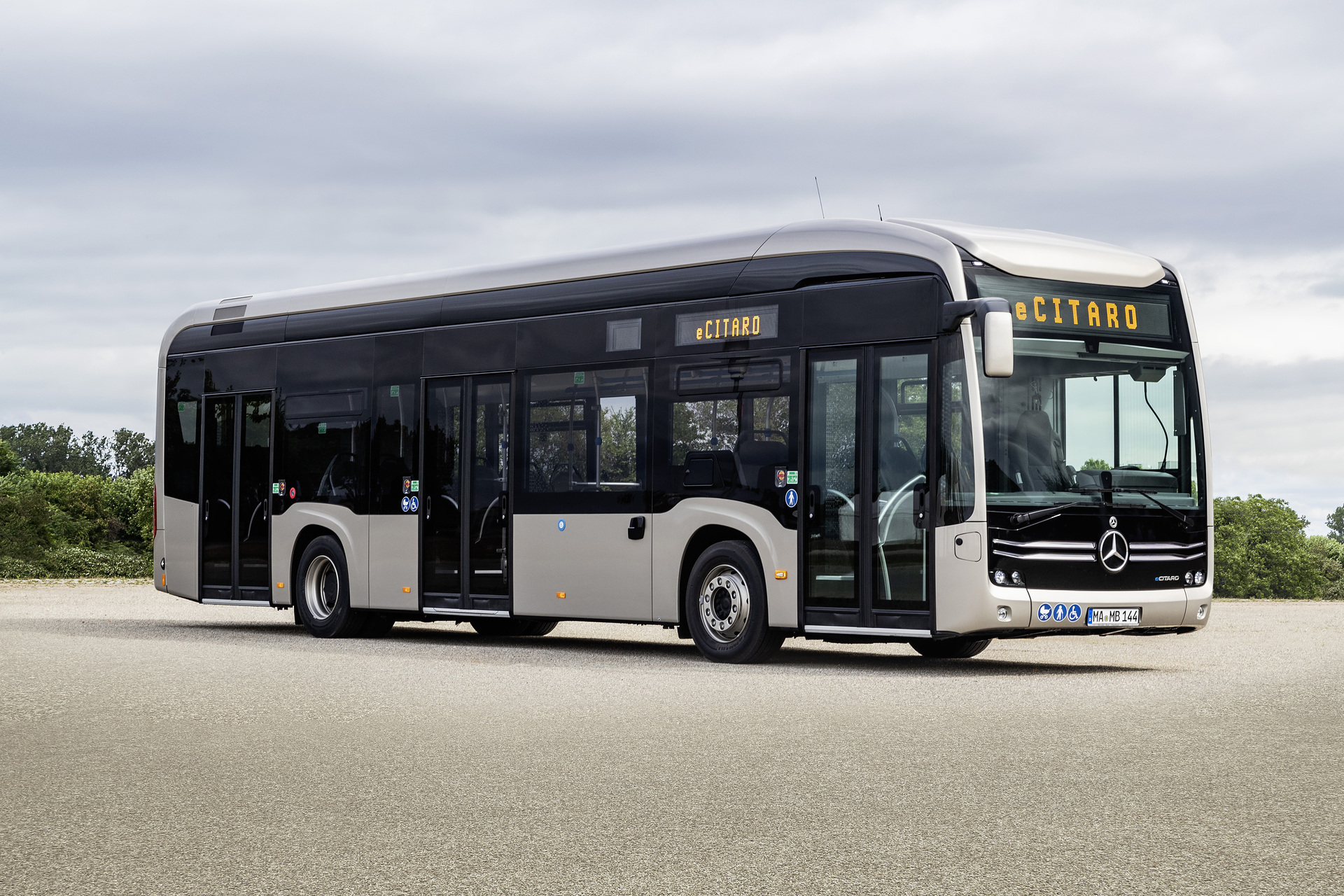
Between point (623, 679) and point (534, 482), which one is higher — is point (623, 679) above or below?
below

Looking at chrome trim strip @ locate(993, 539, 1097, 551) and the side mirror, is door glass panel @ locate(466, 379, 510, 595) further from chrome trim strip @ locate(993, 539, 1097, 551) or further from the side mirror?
the side mirror

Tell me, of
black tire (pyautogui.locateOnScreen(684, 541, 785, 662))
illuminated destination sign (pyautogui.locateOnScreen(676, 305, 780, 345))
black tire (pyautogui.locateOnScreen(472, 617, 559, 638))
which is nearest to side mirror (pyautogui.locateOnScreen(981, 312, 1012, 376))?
illuminated destination sign (pyautogui.locateOnScreen(676, 305, 780, 345))

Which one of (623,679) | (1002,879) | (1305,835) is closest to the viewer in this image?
(1002,879)

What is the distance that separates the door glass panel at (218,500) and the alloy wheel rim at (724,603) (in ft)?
24.2

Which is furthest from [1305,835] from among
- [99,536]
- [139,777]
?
[99,536]

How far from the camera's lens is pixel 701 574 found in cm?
1486

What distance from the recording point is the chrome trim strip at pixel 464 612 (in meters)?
16.7

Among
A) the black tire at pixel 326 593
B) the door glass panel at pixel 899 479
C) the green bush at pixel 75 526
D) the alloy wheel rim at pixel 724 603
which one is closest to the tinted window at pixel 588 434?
the alloy wheel rim at pixel 724 603

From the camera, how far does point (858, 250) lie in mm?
13867

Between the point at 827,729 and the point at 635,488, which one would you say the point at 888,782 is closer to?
the point at 827,729

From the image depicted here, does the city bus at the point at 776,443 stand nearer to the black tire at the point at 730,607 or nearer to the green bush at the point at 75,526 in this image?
the black tire at the point at 730,607

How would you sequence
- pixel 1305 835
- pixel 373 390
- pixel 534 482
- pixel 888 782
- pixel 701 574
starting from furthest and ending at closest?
pixel 373 390
pixel 534 482
pixel 701 574
pixel 888 782
pixel 1305 835

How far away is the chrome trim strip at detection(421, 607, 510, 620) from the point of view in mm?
16734

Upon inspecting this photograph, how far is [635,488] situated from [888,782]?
7720 mm
